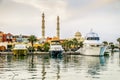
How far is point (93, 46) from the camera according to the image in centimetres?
11231

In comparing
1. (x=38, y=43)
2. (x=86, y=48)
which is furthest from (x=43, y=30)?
(x=86, y=48)

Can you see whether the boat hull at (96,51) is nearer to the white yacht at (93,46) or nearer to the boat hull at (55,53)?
the white yacht at (93,46)

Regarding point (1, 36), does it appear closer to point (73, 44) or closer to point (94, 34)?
point (73, 44)

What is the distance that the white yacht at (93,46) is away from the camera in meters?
112

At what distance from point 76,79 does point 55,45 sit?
235 feet

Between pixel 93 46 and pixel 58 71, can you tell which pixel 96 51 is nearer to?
pixel 93 46

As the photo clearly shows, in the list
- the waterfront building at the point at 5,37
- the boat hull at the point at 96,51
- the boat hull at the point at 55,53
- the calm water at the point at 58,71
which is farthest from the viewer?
the waterfront building at the point at 5,37

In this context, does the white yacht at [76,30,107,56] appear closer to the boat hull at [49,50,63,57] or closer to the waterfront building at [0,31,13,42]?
the boat hull at [49,50,63,57]

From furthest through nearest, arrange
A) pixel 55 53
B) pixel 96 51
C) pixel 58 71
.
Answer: pixel 96 51, pixel 55 53, pixel 58 71

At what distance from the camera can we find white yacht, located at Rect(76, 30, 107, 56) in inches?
4395

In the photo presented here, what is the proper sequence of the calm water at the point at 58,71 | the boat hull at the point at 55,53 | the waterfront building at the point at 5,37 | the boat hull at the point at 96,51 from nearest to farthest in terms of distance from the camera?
the calm water at the point at 58,71
the boat hull at the point at 55,53
the boat hull at the point at 96,51
the waterfront building at the point at 5,37

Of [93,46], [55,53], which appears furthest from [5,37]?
[55,53]

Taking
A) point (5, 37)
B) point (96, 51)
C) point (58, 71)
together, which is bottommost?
point (58, 71)

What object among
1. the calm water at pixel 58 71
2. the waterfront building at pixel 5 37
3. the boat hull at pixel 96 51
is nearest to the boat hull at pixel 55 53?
the boat hull at pixel 96 51
